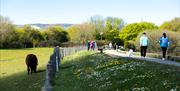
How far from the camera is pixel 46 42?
158125mm

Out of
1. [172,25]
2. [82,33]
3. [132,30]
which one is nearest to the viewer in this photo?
[172,25]

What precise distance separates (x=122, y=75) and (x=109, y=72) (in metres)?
2.25

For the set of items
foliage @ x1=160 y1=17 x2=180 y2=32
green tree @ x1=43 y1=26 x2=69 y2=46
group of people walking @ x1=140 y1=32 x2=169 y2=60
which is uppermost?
foliage @ x1=160 y1=17 x2=180 y2=32

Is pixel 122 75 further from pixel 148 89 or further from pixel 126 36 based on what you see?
pixel 126 36

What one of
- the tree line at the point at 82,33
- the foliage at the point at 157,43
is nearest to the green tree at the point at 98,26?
the tree line at the point at 82,33

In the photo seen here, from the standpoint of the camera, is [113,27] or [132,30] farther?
[113,27]

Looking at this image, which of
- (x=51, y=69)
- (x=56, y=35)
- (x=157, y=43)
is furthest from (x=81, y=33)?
(x=51, y=69)

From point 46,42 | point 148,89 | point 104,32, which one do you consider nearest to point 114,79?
point 148,89

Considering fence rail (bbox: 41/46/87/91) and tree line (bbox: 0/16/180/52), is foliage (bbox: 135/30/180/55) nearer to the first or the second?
fence rail (bbox: 41/46/87/91)

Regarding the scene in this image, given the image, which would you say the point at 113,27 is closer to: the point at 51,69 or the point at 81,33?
the point at 81,33

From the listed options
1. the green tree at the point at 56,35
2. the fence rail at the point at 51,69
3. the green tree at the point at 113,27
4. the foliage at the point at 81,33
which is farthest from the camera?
the green tree at the point at 56,35

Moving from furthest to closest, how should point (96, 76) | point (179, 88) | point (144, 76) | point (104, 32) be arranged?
1. point (104, 32)
2. point (96, 76)
3. point (144, 76)
4. point (179, 88)

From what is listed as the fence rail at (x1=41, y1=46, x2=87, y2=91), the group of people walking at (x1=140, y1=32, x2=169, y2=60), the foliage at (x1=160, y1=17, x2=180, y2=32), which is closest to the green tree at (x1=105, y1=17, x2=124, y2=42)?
the foliage at (x1=160, y1=17, x2=180, y2=32)

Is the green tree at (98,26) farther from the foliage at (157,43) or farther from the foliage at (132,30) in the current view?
the foliage at (157,43)
